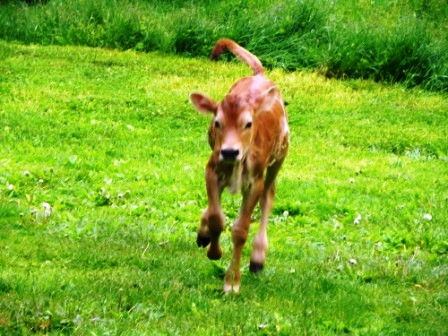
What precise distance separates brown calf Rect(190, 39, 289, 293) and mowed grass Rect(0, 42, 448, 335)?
27 cm

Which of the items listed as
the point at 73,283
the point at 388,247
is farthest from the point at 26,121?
the point at 73,283

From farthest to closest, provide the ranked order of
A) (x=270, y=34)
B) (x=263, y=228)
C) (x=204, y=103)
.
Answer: (x=270, y=34), (x=263, y=228), (x=204, y=103)

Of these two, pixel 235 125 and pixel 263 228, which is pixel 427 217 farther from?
pixel 235 125

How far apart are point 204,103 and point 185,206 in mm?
3153

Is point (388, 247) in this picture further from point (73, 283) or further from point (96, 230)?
point (73, 283)

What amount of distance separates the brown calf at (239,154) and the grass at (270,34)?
11.4m

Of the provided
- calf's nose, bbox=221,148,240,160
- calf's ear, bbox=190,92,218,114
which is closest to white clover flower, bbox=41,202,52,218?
calf's ear, bbox=190,92,218,114

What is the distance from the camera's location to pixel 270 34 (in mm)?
19531

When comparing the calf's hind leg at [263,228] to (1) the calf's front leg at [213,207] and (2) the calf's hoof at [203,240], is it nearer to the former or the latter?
(2) the calf's hoof at [203,240]

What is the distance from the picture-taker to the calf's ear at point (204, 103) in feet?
23.7

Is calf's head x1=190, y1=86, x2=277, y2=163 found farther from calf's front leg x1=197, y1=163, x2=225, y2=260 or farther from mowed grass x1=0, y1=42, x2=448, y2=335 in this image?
mowed grass x1=0, y1=42, x2=448, y2=335

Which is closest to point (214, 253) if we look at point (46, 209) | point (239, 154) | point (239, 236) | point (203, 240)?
point (239, 236)

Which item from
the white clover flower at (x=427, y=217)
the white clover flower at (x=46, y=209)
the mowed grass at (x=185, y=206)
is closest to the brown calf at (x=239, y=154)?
the mowed grass at (x=185, y=206)

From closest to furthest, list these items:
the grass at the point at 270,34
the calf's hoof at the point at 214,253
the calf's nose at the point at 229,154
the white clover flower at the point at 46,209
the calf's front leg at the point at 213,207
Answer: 1. the calf's nose at the point at 229,154
2. the calf's front leg at the point at 213,207
3. the calf's hoof at the point at 214,253
4. the white clover flower at the point at 46,209
5. the grass at the point at 270,34
